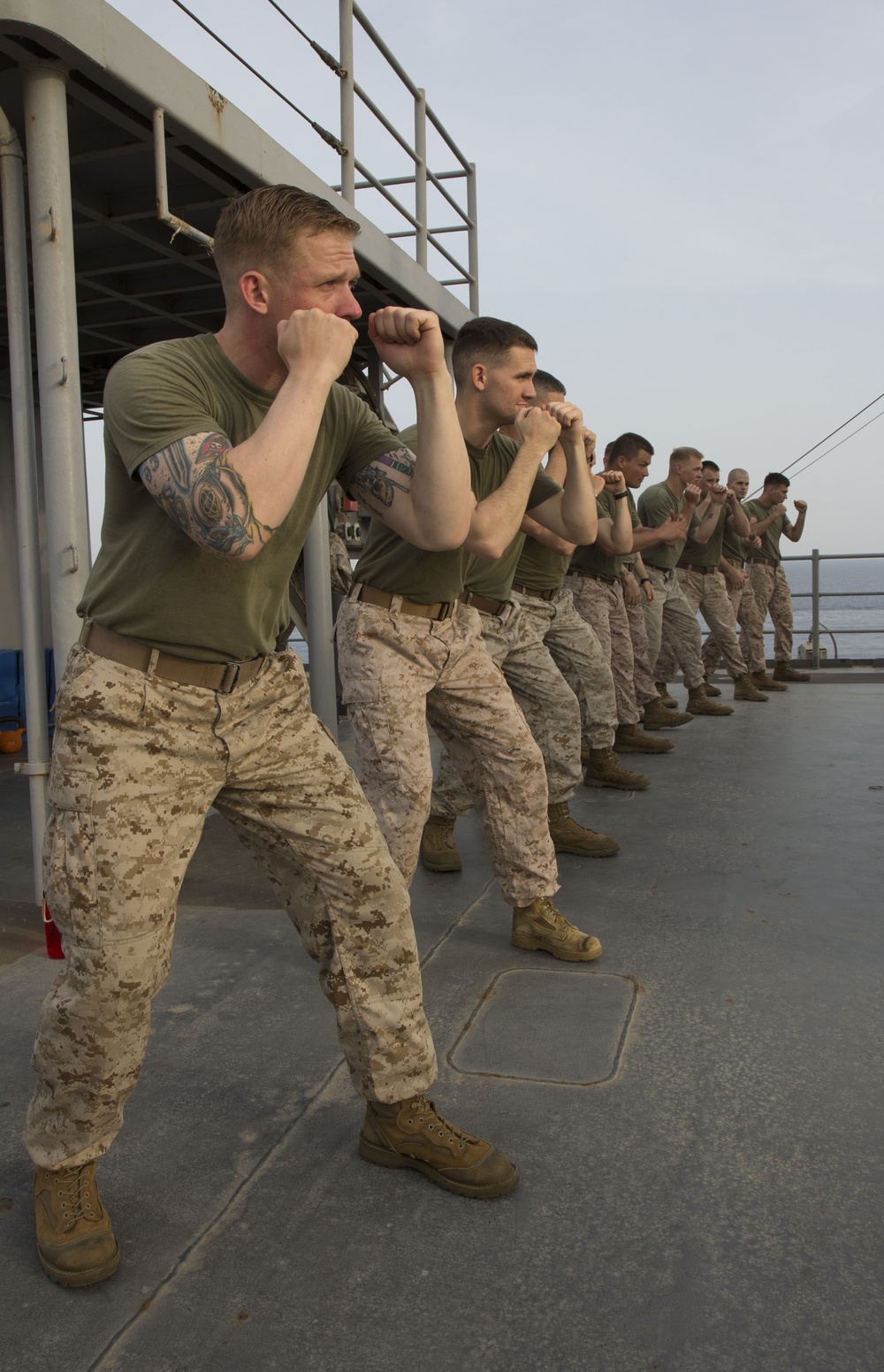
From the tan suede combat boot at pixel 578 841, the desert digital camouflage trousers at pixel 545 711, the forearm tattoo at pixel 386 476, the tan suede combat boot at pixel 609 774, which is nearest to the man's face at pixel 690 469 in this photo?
the tan suede combat boot at pixel 609 774

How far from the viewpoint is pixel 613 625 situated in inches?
271

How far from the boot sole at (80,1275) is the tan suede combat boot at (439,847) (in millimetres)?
2503

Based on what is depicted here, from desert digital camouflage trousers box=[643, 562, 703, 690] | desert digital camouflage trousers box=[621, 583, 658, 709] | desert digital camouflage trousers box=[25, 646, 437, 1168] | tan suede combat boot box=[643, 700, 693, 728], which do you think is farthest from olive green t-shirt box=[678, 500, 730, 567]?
desert digital camouflage trousers box=[25, 646, 437, 1168]

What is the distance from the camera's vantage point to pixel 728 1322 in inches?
65.6

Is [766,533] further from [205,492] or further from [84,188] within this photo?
[205,492]

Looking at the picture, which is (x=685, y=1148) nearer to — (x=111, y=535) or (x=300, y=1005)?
(x=300, y=1005)

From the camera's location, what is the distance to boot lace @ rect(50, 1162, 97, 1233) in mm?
1855

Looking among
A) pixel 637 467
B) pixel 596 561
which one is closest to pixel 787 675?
pixel 637 467

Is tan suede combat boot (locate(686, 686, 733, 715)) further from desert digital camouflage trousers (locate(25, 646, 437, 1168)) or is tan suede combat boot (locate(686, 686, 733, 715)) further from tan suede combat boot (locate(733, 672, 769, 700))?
desert digital camouflage trousers (locate(25, 646, 437, 1168))

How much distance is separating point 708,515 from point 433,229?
3303 mm

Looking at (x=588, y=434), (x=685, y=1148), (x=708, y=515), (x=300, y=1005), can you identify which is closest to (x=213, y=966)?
(x=300, y=1005)

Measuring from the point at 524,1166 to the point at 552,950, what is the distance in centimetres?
115

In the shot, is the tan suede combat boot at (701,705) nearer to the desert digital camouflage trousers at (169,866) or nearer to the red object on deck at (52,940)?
the red object on deck at (52,940)

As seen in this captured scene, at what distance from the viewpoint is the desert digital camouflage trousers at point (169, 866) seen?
70.4 inches
